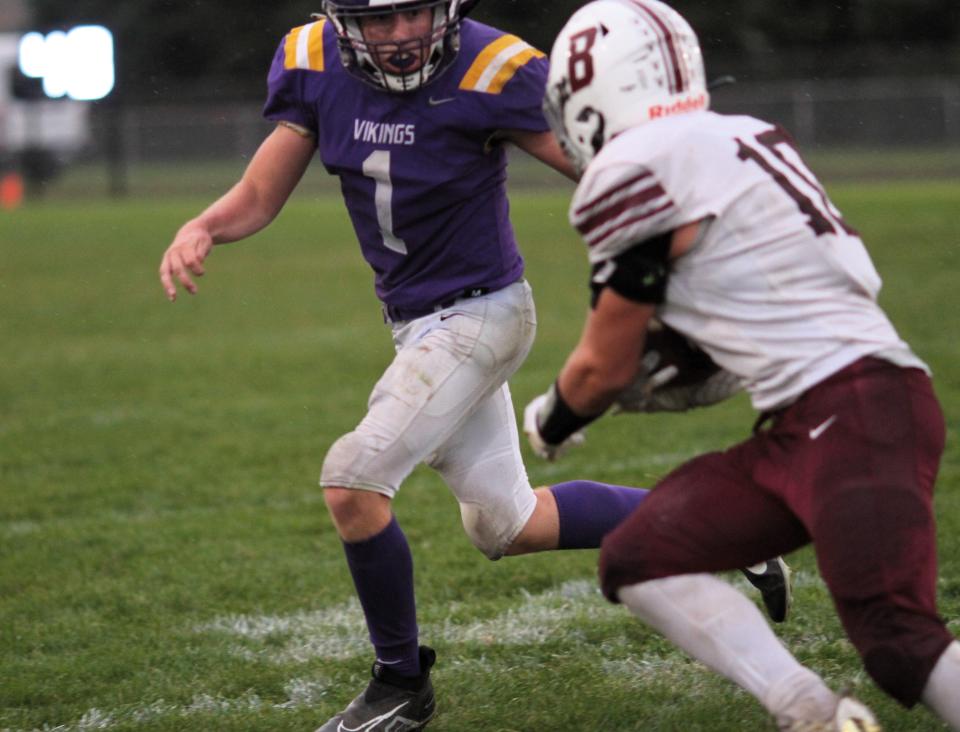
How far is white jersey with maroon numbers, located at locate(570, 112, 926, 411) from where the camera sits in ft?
7.98

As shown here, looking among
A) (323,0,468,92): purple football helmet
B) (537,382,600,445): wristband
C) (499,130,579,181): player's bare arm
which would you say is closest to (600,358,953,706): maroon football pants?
(537,382,600,445): wristband

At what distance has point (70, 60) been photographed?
27.2m

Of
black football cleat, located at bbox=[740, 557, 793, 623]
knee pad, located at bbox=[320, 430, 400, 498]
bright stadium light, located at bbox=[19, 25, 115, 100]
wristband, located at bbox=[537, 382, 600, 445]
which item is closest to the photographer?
wristband, located at bbox=[537, 382, 600, 445]

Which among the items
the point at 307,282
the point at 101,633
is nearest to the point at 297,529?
the point at 101,633

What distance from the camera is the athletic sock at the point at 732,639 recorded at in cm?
238

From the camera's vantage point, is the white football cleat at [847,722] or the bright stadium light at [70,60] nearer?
the white football cleat at [847,722]

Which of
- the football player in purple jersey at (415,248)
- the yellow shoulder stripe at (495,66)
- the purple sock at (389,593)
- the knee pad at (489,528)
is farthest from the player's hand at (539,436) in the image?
the yellow shoulder stripe at (495,66)

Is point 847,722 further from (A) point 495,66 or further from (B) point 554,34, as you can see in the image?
(B) point 554,34

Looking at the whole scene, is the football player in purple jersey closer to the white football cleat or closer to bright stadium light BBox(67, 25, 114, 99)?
the white football cleat

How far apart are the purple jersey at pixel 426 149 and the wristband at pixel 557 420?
2.44 ft

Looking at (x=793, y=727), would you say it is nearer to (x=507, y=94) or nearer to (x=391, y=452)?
(x=391, y=452)

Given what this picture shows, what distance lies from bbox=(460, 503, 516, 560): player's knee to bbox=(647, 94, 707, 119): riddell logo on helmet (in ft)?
4.00

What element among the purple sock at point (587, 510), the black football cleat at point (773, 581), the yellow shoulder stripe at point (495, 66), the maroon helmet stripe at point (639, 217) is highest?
the yellow shoulder stripe at point (495, 66)

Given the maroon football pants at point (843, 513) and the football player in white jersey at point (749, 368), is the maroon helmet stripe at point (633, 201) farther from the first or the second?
the maroon football pants at point (843, 513)
